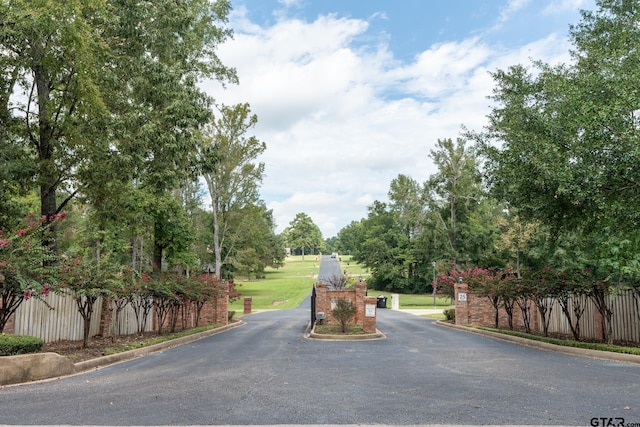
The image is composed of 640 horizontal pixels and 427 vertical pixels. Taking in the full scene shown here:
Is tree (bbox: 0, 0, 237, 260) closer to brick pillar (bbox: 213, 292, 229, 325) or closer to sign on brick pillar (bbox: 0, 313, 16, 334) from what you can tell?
sign on brick pillar (bbox: 0, 313, 16, 334)

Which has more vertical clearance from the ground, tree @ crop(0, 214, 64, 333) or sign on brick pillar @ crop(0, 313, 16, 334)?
tree @ crop(0, 214, 64, 333)

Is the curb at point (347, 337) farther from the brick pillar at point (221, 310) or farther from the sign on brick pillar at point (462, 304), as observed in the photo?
the brick pillar at point (221, 310)

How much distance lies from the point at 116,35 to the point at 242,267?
35.6m

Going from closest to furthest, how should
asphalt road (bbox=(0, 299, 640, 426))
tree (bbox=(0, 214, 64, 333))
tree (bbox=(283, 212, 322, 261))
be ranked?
asphalt road (bbox=(0, 299, 640, 426)) < tree (bbox=(0, 214, 64, 333)) < tree (bbox=(283, 212, 322, 261))

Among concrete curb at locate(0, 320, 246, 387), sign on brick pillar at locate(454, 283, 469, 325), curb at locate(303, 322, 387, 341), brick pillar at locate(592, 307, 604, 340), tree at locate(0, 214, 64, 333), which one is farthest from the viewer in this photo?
sign on brick pillar at locate(454, 283, 469, 325)

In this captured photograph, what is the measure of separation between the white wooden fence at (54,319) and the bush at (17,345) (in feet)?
4.19

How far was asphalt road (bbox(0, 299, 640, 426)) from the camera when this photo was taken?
5.76 m

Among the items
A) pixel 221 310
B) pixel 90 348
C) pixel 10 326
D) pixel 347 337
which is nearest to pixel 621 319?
pixel 347 337

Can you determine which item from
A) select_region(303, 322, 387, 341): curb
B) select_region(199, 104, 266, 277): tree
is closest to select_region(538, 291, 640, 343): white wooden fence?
select_region(303, 322, 387, 341): curb

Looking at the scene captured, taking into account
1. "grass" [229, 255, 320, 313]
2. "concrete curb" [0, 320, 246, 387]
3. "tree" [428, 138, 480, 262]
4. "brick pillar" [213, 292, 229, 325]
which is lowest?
"grass" [229, 255, 320, 313]

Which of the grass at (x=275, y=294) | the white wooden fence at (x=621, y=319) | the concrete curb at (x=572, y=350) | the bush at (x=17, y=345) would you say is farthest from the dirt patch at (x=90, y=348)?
the grass at (x=275, y=294)

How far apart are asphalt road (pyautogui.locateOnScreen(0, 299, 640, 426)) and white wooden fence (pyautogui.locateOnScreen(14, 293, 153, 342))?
9.45 ft

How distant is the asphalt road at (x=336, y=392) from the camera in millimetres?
5758

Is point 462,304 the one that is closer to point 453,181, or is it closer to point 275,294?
point 453,181
